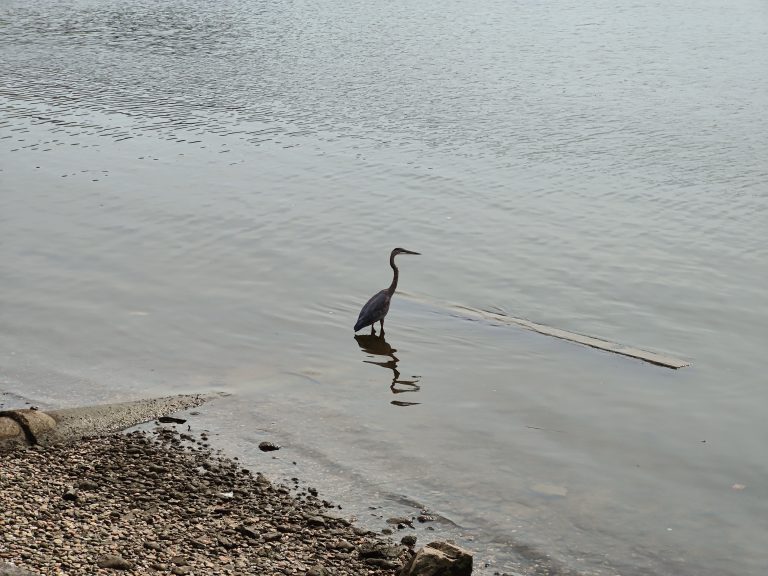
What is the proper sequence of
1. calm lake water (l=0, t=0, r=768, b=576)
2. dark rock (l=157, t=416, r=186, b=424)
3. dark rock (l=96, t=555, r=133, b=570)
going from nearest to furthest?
dark rock (l=96, t=555, r=133, b=570) < calm lake water (l=0, t=0, r=768, b=576) < dark rock (l=157, t=416, r=186, b=424)

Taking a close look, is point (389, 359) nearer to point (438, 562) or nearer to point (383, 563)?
point (383, 563)

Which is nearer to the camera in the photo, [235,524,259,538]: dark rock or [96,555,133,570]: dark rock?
[96,555,133,570]: dark rock

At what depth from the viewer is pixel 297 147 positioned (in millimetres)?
21453

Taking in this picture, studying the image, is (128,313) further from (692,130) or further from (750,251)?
(692,130)

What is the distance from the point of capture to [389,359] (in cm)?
1238

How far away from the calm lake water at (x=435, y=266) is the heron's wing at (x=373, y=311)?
278 millimetres

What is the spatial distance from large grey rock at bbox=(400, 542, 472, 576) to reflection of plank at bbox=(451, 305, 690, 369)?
18.8 ft

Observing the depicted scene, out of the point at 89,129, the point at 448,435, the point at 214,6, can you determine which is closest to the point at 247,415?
the point at 448,435

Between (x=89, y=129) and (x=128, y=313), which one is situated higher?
(x=89, y=129)

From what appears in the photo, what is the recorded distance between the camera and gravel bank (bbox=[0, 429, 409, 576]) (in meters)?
7.07

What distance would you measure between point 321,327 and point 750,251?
23.9ft

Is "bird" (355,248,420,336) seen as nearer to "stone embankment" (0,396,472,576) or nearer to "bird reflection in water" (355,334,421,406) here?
"bird reflection in water" (355,334,421,406)

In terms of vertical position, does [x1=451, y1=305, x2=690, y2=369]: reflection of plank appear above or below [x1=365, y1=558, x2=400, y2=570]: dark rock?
above

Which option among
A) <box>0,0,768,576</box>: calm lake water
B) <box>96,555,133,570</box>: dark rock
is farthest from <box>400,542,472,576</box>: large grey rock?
<box>96,555,133,570</box>: dark rock
